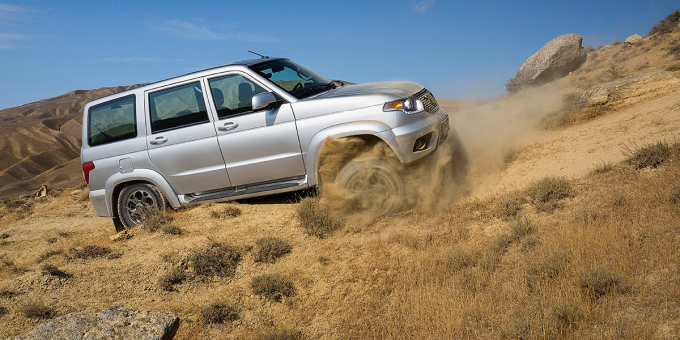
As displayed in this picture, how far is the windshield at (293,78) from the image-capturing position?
17.1 ft

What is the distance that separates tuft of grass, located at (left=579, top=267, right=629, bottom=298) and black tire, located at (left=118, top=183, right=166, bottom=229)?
5.29 metres

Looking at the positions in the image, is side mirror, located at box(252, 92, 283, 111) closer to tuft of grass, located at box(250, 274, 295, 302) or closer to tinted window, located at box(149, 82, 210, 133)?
tinted window, located at box(149, 82, 210, 133)

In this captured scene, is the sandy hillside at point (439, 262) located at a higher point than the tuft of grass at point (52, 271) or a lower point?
lower

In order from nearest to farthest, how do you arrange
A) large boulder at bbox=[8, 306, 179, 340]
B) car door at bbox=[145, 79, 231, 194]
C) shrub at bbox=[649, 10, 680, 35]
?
large boulder at bbox=[8, 306, 179, 340] < car door at bbox=[145, 79, 231, 194] < shrub at bbox=[649, 10, 680, 35]

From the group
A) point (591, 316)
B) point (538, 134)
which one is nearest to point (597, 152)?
point (538, 134)

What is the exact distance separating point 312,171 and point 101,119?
3438mm

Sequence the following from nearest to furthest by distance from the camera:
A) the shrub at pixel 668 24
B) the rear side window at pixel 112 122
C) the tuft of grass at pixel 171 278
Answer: the tuft of grass at pixel 171 278 → the rear side window at pixel 112 122 → the shrub at pixel 668 24

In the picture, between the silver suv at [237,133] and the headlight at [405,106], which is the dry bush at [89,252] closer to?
the silver suv at [237,133]

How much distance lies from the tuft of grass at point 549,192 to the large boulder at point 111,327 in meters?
3.98

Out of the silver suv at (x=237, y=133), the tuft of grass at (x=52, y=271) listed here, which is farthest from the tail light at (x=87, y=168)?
the tuft of grass at (x=52, y=271)

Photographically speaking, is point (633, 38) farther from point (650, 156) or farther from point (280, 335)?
point (280, 335)

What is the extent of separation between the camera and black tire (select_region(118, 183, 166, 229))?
5.80 m

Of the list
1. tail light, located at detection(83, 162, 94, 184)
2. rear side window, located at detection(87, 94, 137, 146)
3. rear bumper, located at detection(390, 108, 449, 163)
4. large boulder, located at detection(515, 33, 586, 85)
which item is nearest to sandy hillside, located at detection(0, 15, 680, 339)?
rear bumper, located at detection(390, 108, 449, 163)

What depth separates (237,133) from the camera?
16.4 ft
